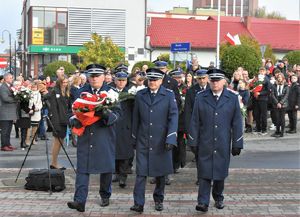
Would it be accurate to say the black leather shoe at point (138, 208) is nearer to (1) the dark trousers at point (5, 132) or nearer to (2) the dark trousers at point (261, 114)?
(1) the dark trousers at point (5, 132)

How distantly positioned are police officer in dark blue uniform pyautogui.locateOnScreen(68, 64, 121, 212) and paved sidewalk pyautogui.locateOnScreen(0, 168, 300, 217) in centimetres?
36

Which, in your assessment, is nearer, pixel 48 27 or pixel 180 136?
pixel 180 136

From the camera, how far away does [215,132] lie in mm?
8203

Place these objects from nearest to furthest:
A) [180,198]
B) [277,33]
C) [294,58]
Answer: [180,198] → [294,58] → [277,33]

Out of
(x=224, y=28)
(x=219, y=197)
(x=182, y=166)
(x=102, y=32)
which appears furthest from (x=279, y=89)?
(x=224, y=28)

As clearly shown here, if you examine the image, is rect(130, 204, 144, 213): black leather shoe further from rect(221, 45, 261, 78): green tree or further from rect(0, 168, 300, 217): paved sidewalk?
rect(221, 45, 261, 78): green tree

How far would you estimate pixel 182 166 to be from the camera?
11.2m

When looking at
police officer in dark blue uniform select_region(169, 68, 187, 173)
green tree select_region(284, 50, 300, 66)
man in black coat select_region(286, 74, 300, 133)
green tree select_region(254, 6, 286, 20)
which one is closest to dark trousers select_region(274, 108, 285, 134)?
man in black coat select_region(286, 74, 300, 133)

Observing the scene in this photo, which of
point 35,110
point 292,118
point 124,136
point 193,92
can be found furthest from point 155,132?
point 292,118

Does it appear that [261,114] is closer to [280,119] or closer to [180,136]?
[280,119]

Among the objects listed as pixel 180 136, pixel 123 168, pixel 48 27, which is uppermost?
pixel 48 27

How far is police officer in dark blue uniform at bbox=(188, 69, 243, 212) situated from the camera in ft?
26.9

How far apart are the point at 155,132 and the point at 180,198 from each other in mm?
1503

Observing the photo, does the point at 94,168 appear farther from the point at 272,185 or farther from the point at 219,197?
the point at 272,185
